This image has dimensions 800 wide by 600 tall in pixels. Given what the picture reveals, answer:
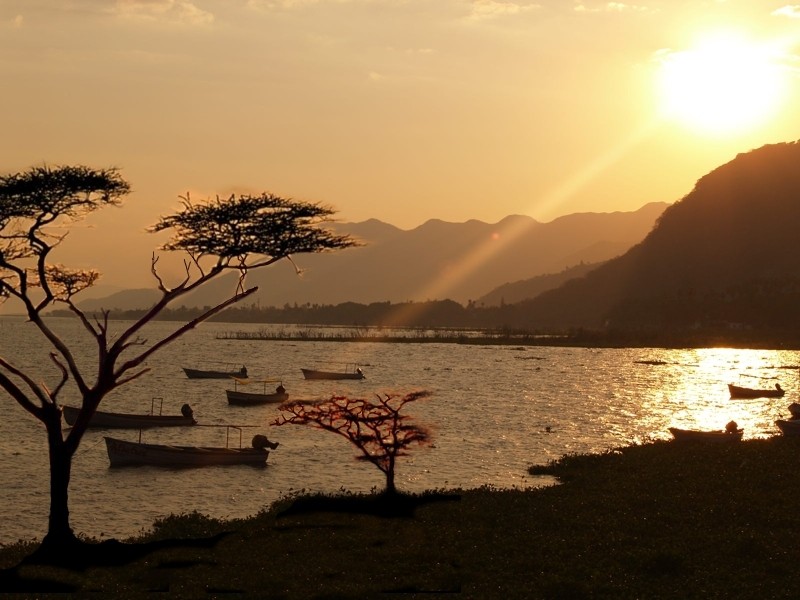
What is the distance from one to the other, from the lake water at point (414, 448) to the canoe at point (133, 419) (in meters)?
1.29

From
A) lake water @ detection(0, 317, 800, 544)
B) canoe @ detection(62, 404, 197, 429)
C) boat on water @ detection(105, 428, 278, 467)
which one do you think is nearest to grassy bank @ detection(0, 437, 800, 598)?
lake water @ detection(0, 317, 800, 544)

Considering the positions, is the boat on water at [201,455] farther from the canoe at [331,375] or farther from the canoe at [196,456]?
the canoe at [331,375]

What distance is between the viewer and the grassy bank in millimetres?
21688

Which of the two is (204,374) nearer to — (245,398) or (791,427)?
(245,398)

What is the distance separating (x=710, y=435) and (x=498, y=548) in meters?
31.3

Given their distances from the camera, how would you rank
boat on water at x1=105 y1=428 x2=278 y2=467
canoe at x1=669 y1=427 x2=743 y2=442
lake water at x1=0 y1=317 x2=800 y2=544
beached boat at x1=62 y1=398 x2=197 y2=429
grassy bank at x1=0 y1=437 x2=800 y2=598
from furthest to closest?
beached boat at x1=62 y1=398 x2=197 y2=429 < canoe at x1=669 y1=427 x2=743 y2=442 < boat on water at x1=105 y1=428 x2=278 y2=467 < lake water at x1=0 y1=317 x2=800 y2=544 < grassy bank at x1=0 y1=437 x2=800 y2=598

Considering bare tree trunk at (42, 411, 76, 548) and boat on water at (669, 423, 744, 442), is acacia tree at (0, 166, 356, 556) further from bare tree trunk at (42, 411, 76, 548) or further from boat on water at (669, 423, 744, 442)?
boat on water at (669, 423, 744, 442)

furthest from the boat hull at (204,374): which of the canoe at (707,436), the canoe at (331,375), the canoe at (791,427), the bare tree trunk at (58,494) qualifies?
the bare tree trunk at (58,494)

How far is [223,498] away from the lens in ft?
140

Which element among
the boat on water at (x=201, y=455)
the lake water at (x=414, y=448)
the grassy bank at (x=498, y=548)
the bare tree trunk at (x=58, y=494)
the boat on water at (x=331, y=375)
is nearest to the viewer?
the grassy bank at (x=498, y=548)

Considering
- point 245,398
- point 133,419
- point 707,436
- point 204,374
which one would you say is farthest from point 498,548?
point 204,374

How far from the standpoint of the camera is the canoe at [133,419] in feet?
243

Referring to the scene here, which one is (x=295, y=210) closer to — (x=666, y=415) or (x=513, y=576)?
(x=513, y=576)

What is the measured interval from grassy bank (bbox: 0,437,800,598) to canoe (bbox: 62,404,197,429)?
133 ft
